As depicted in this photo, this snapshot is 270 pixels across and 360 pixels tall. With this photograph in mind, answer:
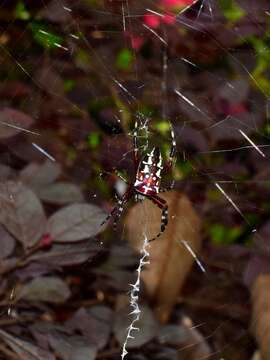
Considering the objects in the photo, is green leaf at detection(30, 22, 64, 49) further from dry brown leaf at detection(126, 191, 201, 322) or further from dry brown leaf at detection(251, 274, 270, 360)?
dry brown leaf at detection(251, 274, 270, 360)

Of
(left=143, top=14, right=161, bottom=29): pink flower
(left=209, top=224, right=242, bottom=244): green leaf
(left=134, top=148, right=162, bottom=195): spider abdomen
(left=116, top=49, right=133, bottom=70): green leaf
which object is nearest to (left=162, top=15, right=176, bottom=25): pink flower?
(left=143, top=14, right=161, bottom=29): pink flower

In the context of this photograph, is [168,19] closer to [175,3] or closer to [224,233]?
[175,3]

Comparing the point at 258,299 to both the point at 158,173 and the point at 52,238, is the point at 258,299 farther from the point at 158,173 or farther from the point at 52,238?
the point at 52,238

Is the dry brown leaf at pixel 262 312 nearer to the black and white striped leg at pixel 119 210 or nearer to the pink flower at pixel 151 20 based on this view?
the black and white striped leg at pixel 119 210

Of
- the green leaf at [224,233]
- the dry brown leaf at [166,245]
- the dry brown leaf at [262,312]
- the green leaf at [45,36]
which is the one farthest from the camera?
the green leaf at [224,233]

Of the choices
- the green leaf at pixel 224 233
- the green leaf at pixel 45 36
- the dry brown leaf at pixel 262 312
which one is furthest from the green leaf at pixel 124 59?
the dry brown leaf at pixel 262 312

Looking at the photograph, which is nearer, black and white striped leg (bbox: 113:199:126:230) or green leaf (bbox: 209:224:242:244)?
black and white striped leg (bbox: 113:199:126:230)
